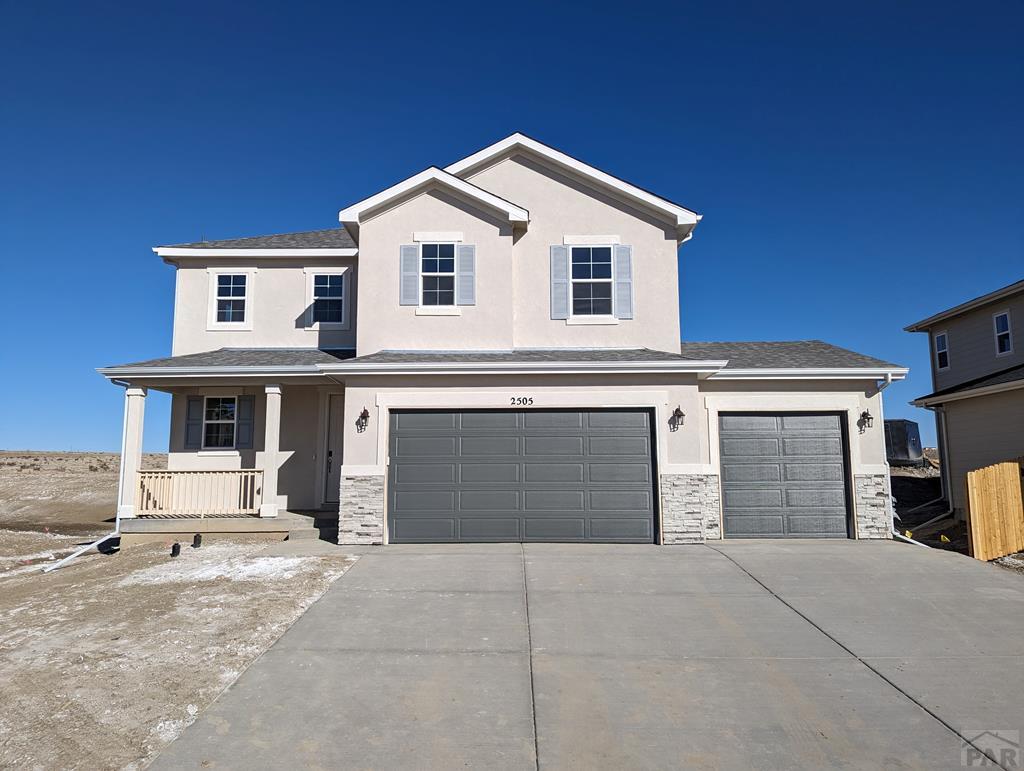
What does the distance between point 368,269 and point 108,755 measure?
378 inches

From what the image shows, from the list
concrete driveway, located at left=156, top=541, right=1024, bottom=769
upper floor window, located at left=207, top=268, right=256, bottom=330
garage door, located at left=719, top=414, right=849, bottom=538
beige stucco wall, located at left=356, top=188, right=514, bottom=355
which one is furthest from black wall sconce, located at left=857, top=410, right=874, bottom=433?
upper floor window, located at left=207, top=268, right=256, bottom=330

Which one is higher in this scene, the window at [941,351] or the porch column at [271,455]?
the window at [941,351]

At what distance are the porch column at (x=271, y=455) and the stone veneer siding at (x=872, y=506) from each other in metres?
11.4

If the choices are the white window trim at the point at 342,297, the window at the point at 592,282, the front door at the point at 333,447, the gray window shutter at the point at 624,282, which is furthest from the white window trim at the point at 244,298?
the gray window shutter at the point at 624,282

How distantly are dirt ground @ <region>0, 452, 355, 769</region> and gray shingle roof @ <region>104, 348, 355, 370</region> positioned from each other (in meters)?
3.58

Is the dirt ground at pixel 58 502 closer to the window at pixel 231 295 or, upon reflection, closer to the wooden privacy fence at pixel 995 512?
the window at pixel 231 295

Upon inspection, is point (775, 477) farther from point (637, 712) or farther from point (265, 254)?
point (265, 254)

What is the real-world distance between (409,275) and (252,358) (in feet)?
13.1

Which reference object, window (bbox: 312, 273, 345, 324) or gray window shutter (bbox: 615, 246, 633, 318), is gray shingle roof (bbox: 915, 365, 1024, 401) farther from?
window (bbox: 312, 273, 345, 324)

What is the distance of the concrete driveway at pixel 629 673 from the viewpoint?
4.39 metres

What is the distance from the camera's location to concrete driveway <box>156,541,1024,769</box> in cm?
439

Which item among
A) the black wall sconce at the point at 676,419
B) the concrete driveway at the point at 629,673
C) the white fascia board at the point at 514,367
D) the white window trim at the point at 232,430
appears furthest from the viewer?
the white window trim at the point at 232,430

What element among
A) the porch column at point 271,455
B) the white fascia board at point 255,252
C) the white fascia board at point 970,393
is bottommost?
the porch column at point 271,455

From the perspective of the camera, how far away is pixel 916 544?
38.6 feet
